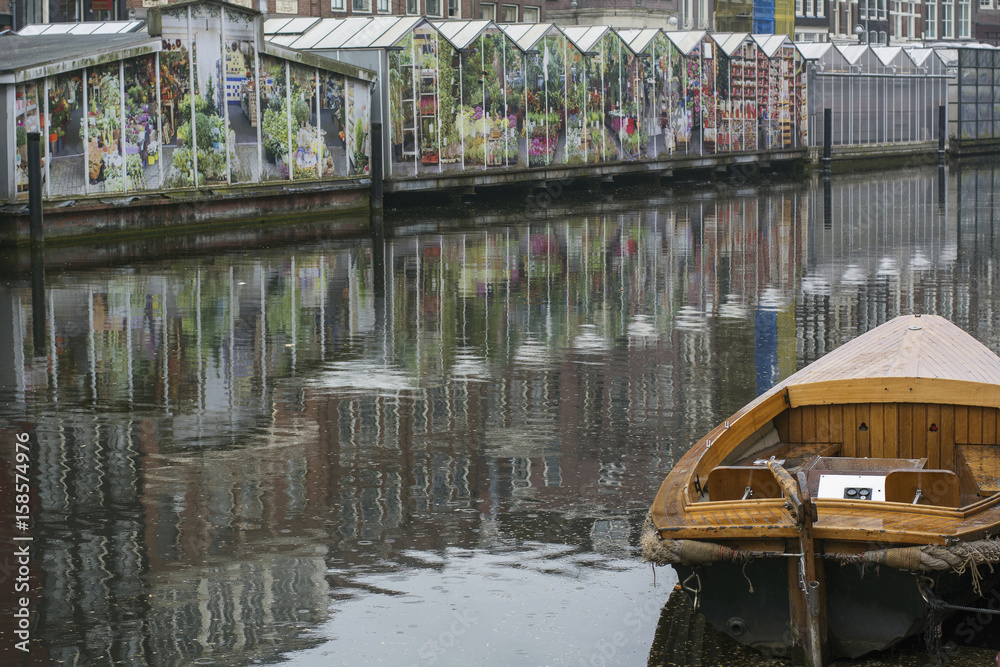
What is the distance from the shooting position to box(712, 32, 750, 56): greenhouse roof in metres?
42.8

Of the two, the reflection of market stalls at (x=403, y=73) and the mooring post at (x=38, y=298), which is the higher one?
the reflection of market stalls at (x=403, y=73)

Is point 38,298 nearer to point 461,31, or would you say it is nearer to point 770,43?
point 461,31

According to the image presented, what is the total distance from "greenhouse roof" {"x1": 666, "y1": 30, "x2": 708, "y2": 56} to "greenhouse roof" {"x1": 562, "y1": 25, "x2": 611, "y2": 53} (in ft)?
13.9

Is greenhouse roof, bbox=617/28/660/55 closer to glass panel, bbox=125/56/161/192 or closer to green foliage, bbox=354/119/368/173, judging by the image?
green foliage, bbox=354/119/368/173

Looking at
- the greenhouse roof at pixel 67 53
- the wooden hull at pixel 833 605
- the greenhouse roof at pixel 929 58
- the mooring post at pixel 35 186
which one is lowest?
the wooden hull at pixel 833 605

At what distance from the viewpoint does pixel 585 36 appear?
3653 centimetres

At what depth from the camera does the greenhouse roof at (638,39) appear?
125 feet

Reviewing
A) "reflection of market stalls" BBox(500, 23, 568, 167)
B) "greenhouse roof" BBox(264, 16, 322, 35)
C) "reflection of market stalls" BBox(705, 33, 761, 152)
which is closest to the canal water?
"reflection of market stalls" BBox(500, 23, 568, 167)

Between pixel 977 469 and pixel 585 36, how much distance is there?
1199 inches

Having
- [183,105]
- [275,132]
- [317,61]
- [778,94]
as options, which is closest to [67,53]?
[183,105]

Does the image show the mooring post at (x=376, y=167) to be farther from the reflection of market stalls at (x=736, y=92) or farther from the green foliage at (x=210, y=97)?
the reflection of market stalls at (x=736, y=92)

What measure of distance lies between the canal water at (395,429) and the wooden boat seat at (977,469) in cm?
92

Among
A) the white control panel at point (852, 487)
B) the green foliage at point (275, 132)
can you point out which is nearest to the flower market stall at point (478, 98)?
the green foliage at point (275, 132)

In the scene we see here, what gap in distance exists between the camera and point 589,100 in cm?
3641
